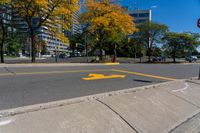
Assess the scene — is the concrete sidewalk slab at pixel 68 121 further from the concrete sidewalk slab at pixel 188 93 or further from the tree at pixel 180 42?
the tree at pixel 180 42

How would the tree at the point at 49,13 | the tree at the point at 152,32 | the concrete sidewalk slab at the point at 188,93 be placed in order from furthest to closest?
the tree at the point at 152,32, the tree at the point at 49,13, the concrete sidewalk slab at the point at 188,93

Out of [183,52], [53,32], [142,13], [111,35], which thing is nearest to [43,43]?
[53,32]

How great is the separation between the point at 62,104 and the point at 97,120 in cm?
93

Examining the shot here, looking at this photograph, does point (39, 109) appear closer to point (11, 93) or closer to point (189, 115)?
point (11, 93)

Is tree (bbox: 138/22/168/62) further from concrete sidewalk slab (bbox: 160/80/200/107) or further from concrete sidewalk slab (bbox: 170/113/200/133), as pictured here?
concrete sidewalk slab (bbox: 170/113/200/133)

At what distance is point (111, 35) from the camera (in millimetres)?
30078

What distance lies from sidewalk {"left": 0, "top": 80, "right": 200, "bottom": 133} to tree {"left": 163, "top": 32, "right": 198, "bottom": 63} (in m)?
→ 34.8

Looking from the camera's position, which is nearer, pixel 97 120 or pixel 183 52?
pixel 97 120

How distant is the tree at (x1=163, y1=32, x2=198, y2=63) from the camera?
122ft

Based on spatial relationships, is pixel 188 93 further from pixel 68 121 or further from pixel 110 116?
pixel 68 121

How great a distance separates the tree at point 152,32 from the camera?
3969 centimetres

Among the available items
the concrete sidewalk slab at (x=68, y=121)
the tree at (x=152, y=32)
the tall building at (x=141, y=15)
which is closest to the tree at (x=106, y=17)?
the tree at (x=152, y=32)

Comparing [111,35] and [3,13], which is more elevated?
[3,13]

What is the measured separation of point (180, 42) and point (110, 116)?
3840 centimetres
